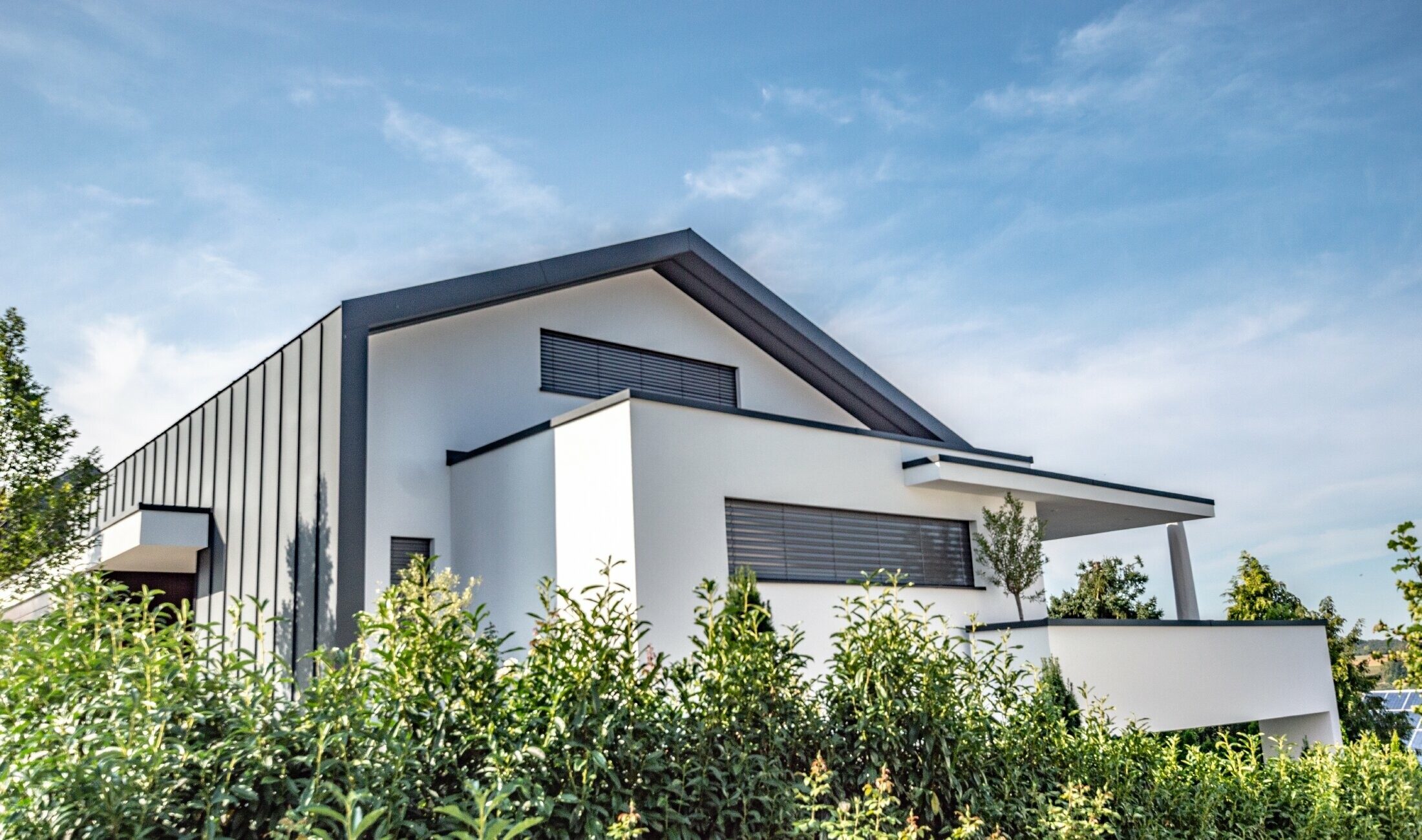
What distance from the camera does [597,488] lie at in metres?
10.1

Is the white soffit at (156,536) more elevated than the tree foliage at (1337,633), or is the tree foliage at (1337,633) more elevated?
the white soffit at (156,536)

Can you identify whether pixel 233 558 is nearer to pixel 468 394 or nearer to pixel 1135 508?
pixel 468 394

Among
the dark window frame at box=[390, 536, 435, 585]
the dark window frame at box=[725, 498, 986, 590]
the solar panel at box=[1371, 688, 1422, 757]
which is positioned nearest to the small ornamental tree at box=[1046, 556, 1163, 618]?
the solar panel at box=[1371, 688, 1422, 757]

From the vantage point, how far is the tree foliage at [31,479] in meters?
12.8

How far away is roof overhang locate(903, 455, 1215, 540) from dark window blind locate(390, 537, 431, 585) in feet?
18.5

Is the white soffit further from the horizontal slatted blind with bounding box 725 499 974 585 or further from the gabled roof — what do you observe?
the horizontal slatted blind with bounding box 725 499 974 585

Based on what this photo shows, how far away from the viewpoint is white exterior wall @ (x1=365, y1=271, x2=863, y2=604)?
1145 centimetres

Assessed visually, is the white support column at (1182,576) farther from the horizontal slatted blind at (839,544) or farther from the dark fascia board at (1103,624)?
the horizontal slatted blind at (839,544)

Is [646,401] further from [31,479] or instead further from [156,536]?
[31,479]

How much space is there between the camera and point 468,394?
12.4 m

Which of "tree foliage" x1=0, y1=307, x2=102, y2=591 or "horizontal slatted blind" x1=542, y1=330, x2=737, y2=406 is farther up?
"horizontal slatted blind" x1=542, y1=330, x2=737, y2=406

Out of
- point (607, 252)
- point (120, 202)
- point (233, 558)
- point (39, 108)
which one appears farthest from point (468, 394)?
point (39, 108)

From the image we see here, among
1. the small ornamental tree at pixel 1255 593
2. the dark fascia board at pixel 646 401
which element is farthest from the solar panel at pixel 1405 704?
the dark fascia board at pixel 646 401

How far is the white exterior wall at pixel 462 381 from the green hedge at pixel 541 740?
7.13 meters
